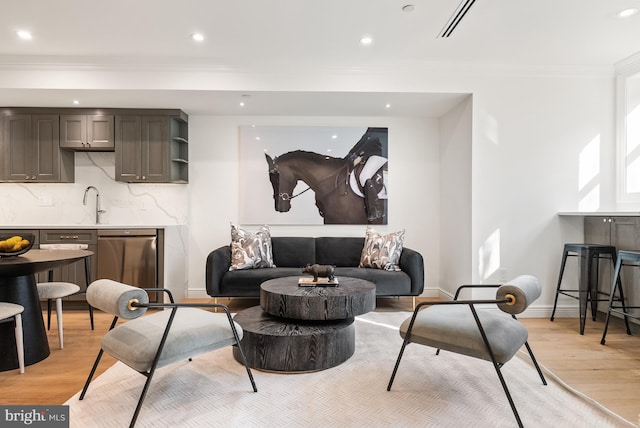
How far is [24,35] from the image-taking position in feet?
10.7

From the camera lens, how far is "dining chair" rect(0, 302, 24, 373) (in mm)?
2273

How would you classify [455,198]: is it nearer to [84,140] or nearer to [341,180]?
[341,180]

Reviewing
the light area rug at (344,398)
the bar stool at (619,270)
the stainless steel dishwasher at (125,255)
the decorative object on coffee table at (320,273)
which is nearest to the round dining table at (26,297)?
the light area rug at (344,398)

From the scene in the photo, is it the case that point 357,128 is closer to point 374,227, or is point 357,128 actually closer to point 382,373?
point 374,227

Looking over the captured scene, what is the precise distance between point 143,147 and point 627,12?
4.81m

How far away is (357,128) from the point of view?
4.80 meters

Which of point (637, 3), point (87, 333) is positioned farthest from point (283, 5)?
point (87, 333)

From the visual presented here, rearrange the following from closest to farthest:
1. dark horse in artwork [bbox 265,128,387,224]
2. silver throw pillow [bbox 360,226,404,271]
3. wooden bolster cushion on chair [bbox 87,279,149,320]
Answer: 1. wooden bolster cushion on chair [bbox 87,279,149,320]
2. silver throw pillow [bbox 360,226,404,271]
3. dark horse in artwork [bbox 265,128,387,224]

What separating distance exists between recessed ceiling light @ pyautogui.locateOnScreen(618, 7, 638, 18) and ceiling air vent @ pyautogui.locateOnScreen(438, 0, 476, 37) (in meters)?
→ 1.24

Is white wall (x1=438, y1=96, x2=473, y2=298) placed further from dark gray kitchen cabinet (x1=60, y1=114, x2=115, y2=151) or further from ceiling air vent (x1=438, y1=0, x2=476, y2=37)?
dark gray kitchen cabinet (x1=60, y1=114, x2=115, y2=151)

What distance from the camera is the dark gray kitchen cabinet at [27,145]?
14.2ft

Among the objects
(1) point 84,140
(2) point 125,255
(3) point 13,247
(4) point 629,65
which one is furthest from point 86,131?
(4) point 629,65

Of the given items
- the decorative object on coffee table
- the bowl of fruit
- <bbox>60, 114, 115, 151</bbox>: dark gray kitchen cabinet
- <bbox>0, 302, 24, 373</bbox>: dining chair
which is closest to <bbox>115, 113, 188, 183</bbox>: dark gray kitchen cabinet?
<bbox>60, 114, 115, 151</bbox>: dark gray kitchen cabinet

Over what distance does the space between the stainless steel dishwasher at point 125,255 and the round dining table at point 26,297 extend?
125cm
